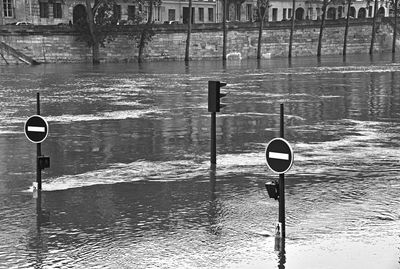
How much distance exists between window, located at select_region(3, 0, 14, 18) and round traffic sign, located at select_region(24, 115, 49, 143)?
74135 millimetres

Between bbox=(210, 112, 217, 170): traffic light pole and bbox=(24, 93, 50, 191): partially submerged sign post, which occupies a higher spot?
bbox=(24, 93, 50, 191): partially submerged sign post

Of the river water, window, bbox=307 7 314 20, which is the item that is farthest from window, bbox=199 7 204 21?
the river water

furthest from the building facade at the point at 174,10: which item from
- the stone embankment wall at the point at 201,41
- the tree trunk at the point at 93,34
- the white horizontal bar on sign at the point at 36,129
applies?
the white horizontal bar on sign at the point at 36,129

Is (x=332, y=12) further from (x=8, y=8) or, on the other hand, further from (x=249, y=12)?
(x=8, y=8)

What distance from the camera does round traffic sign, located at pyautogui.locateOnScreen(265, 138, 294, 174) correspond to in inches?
368

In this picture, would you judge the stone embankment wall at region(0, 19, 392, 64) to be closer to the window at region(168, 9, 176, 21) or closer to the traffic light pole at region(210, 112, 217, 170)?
the window at region(168, 9, 176, 21)

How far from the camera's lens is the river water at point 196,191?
369 inches

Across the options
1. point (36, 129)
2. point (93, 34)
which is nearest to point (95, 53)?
point (93, 34)

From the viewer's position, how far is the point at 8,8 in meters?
83.7

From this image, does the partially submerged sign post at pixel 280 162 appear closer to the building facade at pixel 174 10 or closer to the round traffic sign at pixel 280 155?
the round traffic sign at pixel 280 155

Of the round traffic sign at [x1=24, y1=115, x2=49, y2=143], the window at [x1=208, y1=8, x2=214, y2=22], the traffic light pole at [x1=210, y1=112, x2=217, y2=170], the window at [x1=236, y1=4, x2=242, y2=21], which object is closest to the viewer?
the round traffic sign at [x1=24, y1=115, x2=49, y2=143]

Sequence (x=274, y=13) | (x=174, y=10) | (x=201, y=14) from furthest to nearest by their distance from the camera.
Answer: (x=274, y=13), (x=201, y=14), (x=174, y=10)

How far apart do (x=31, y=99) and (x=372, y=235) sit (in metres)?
24.7

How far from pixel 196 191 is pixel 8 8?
7517 centimetres
